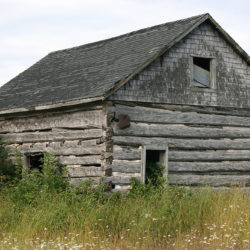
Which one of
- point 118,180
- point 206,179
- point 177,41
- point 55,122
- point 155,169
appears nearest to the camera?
point 118,180

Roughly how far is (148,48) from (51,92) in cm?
324

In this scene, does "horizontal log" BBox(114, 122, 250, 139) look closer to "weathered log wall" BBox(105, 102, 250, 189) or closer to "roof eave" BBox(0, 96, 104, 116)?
"weathered log wall" BBox(105, 102, 250, 189)

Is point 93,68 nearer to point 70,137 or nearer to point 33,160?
point 70,137

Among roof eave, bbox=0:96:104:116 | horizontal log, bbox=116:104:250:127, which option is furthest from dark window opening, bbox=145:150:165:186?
roof eave, bbox=0:96:104:116

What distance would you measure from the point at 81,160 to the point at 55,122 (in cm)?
169

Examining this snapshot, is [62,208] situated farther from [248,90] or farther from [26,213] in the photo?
[248,90]

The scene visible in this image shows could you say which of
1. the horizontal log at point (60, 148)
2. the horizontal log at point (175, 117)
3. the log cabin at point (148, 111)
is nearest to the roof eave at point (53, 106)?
the log cabin at point (148, 111)

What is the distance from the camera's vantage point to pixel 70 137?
15.8 meters

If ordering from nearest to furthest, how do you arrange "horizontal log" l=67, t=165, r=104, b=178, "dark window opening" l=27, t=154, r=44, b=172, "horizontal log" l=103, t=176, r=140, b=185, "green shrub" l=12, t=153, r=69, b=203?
"green shrub" l=12, t=153, r=69, b=203, "horizontal log" l=103, t=176, r=140, b=185, "horizontal log" l=67, t=165, r=104, b=178, "dark window opening" l=27, t=154, r=44, b=172

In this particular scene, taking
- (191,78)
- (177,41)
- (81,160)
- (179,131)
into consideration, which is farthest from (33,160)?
(177,41)

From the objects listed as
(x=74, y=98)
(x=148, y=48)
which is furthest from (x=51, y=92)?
(x=148, y=48)

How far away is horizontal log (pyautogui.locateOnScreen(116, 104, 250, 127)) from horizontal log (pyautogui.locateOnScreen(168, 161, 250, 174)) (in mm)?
1144

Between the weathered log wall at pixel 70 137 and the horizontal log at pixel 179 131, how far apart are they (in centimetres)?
68

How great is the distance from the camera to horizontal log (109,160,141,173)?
48.0 ft
